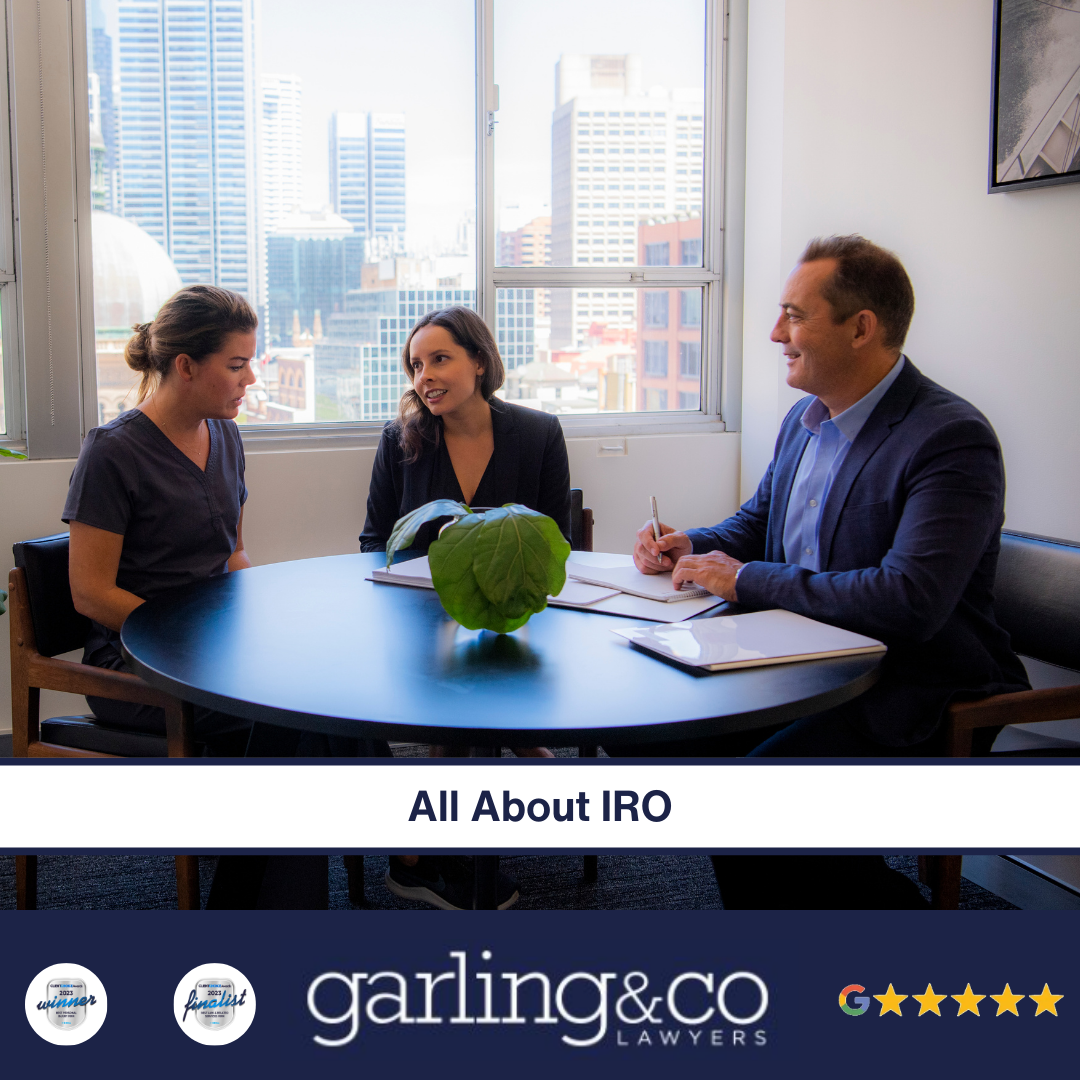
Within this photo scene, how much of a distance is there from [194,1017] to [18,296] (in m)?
2.61

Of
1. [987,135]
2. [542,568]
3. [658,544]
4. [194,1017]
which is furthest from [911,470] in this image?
[987,135]

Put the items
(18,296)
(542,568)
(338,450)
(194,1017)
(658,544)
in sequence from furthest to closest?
(338,450) < (18,296) < (658,544) < (542,568) < (194,1017)

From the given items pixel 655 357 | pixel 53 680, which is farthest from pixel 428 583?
pixel 655 357

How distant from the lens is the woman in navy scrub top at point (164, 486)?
187cm

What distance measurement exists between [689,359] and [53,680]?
274 cm

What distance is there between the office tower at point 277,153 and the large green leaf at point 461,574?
7.22ft

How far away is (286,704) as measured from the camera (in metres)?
1.15

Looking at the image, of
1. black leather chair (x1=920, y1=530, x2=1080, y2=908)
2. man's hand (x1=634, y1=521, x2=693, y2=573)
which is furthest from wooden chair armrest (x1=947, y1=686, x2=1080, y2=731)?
man's hand (x1=634, y1=521, x2=693, y2=573)

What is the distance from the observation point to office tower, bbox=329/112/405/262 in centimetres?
329

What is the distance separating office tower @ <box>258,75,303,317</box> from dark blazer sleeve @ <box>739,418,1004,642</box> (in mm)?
2287

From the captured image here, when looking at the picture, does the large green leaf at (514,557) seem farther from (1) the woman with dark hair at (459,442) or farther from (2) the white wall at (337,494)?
(2) the white wall at (337,494)

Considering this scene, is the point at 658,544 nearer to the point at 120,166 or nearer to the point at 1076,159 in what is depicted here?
the point at 1076,159

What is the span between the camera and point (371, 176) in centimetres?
334

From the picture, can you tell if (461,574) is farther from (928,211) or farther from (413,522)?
(928,211)
